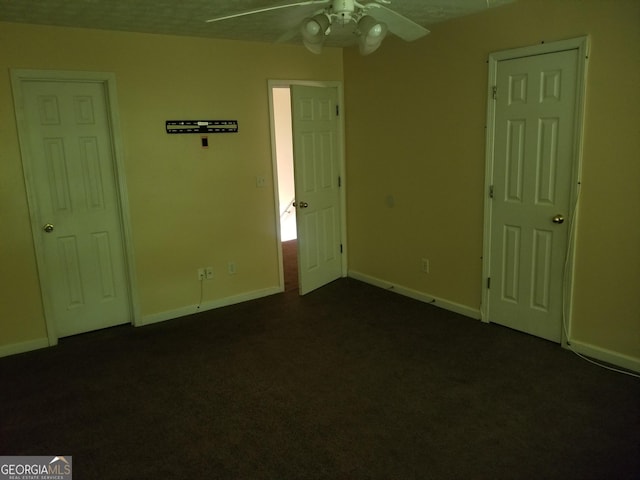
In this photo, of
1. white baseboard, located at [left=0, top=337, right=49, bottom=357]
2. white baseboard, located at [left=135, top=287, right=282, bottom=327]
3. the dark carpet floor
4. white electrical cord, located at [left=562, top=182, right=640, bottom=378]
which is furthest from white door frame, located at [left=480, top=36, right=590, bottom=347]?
white baseboard, located at [left=0, top=337, right=49, bottom=357]

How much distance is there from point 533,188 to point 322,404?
2.15 metres

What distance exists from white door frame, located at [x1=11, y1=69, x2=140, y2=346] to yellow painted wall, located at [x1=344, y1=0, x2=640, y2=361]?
2312 millimetres

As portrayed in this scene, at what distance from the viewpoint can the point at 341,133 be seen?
4969 mm

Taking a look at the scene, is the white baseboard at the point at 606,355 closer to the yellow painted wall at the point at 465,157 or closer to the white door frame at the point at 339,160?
the yellow painted wall at the point at 465,157

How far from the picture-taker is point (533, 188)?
3.38 metres

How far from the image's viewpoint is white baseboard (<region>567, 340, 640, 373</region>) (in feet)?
9.78

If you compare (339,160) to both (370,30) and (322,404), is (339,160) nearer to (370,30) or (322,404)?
(370,30)

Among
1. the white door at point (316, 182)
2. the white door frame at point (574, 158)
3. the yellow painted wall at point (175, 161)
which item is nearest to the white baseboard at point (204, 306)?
the yellow painted wall at point (175, 161)

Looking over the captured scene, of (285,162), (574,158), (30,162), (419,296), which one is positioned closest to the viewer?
(574,158)

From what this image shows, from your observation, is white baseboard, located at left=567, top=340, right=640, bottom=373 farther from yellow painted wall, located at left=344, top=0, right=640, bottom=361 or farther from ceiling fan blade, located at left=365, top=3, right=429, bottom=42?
ceiling fan blade, located at left=365, top=3, right=429, bottom=42

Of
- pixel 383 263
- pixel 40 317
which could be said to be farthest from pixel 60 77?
pixel 383 263

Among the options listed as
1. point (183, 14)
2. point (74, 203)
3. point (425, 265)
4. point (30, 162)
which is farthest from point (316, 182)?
point (30, 162)

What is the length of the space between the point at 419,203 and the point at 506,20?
1.63 m

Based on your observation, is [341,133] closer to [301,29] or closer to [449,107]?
[449,107]
